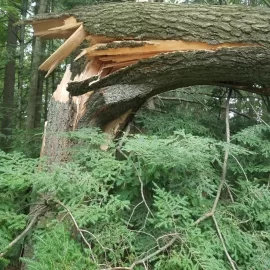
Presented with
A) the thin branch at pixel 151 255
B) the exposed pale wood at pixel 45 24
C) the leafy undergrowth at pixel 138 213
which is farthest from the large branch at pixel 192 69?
the thin branch at pixel 151 255

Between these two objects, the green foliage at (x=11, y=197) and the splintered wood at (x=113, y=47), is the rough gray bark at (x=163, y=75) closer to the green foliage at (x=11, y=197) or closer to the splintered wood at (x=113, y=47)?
the splintered wood at (x=113, y=47)

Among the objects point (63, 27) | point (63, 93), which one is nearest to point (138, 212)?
point (63, 93)

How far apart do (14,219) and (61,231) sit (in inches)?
23.3

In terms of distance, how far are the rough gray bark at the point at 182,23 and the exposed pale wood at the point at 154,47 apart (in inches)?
1.8

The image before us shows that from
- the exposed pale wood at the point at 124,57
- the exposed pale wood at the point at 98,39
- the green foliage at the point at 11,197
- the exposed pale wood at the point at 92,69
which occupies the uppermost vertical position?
the exposed pale wood at the point at 98,39

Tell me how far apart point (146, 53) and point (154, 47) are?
11 cm

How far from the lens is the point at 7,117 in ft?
29.9

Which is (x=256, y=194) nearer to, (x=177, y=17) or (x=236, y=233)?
(x=236, y=233)

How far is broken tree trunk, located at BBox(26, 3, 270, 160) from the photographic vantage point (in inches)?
139

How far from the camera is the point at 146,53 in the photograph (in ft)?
12.0

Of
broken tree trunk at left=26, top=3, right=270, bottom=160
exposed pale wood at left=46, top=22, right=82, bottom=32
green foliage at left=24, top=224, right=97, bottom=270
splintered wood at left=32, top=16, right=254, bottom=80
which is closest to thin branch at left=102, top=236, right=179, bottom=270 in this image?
green foliage at left=24, top=224, right=97, bottom=270

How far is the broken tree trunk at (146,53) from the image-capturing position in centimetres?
354

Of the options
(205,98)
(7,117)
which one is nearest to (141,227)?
(205,98)

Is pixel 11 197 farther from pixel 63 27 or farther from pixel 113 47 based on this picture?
pixel 63 27
